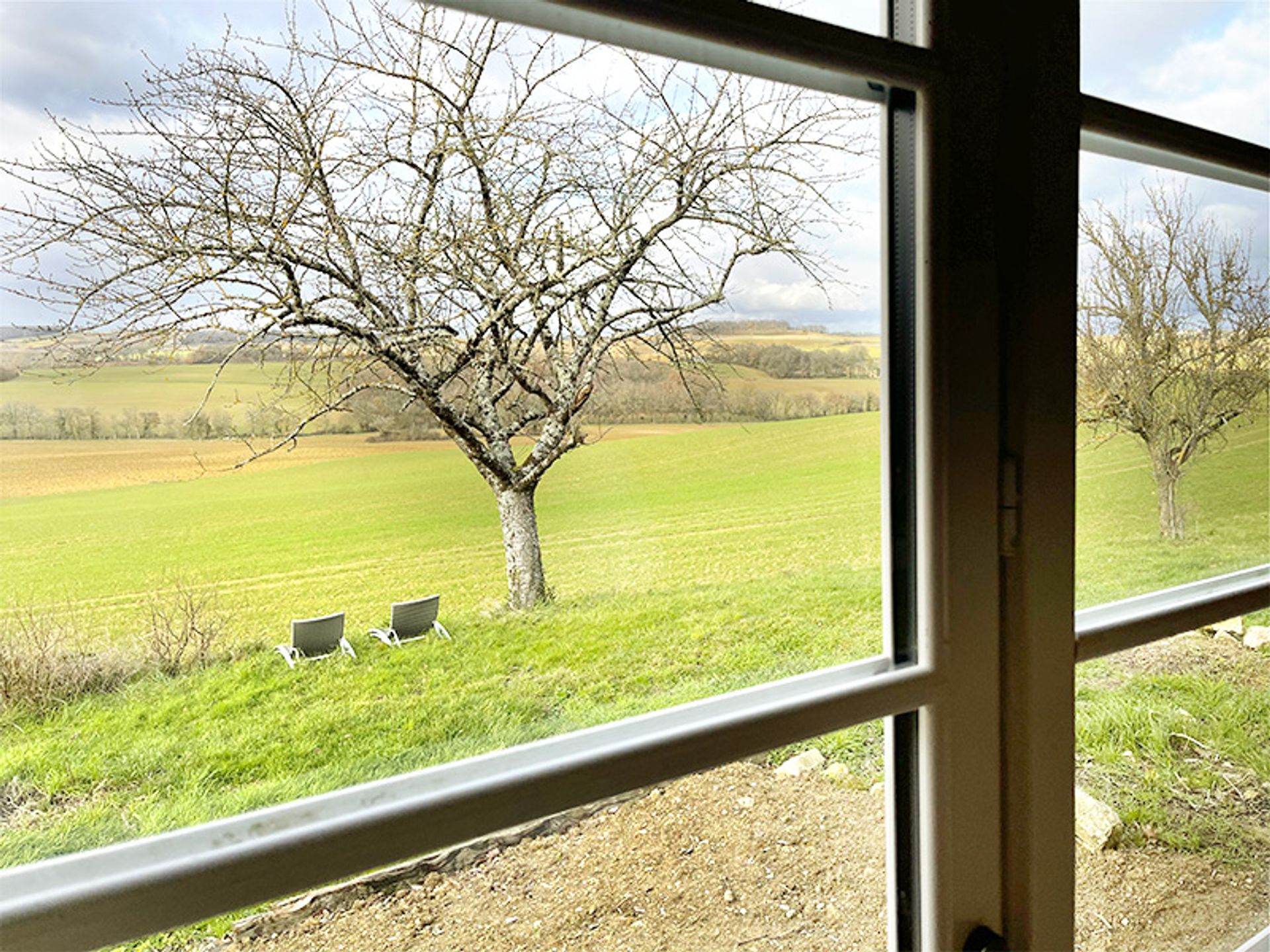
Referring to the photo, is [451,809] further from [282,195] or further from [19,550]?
[282,195]

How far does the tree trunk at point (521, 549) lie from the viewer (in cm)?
63

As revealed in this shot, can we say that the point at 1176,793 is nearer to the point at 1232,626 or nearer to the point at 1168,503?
the point at 1232,626

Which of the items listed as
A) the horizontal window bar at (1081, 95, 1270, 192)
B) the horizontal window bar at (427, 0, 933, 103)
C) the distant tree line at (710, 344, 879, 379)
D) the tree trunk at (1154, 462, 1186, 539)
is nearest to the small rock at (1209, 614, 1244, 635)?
the tree trunk at (1154, 462, 1186, 539)

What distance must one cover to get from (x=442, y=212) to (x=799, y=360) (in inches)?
12.8

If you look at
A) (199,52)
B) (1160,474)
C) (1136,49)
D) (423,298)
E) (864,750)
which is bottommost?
(864,750)

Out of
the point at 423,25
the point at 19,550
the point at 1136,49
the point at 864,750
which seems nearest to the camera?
the point at 19,550

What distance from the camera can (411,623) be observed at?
1.92 feet

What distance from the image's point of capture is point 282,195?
0.56m

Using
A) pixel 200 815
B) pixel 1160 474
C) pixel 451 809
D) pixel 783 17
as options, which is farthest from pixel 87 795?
pixel 1160 474

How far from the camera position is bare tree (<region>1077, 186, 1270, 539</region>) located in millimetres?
1002

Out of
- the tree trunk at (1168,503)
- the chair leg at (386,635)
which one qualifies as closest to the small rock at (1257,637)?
the tree trunk at (1168,503)

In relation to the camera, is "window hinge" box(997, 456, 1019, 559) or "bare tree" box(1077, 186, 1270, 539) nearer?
"window hinge" box(997, 456, 1019, 559)

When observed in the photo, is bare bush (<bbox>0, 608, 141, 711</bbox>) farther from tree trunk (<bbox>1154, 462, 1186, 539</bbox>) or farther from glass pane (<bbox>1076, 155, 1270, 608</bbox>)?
tree trunk (<bbox>1154, 462, 1186, 539</bbox>)

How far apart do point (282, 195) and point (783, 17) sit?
39 centimetres
